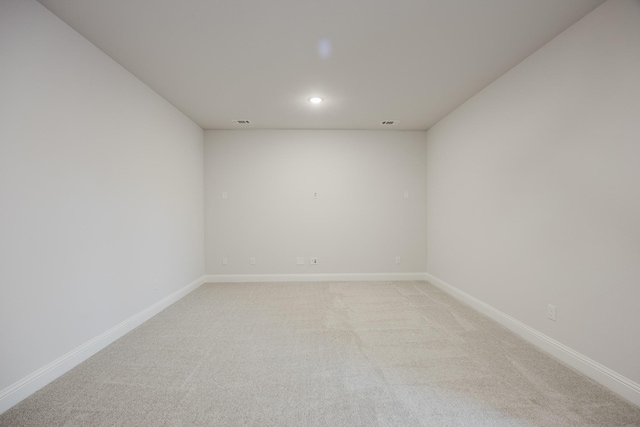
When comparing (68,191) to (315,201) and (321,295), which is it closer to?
(321,295)

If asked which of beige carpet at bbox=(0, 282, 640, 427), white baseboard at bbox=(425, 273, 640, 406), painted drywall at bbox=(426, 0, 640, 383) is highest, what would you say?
painted drywall at bbox=(426, 0, 640, 383)

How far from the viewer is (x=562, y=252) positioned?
86.8 inches

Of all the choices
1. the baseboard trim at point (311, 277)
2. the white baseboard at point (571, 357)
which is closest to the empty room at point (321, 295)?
the white baseboard at point (571, 357)

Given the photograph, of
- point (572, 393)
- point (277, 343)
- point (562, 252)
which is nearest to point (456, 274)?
point (562, 252)

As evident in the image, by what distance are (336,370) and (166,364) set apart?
1.31 metres

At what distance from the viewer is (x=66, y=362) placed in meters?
2.03

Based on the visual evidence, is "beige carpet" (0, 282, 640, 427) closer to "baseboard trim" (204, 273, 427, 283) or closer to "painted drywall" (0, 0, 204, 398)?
"painted drywall" (0, 0, 204, 398)

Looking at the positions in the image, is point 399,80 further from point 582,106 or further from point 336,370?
point 336,370

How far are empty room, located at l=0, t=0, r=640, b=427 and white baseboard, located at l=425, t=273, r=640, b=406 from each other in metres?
0.01

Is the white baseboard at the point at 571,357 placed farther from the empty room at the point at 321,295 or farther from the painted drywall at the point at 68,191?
the painted drywall at the point at 68,191

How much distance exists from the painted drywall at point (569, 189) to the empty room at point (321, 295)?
15mm

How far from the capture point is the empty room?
1.71 metres

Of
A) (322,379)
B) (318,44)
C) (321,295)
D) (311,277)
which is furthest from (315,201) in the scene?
(322,379)

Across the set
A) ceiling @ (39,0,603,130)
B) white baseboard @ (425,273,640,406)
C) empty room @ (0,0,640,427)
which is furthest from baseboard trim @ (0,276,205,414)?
white baseboard @ (425,273,640,406)
